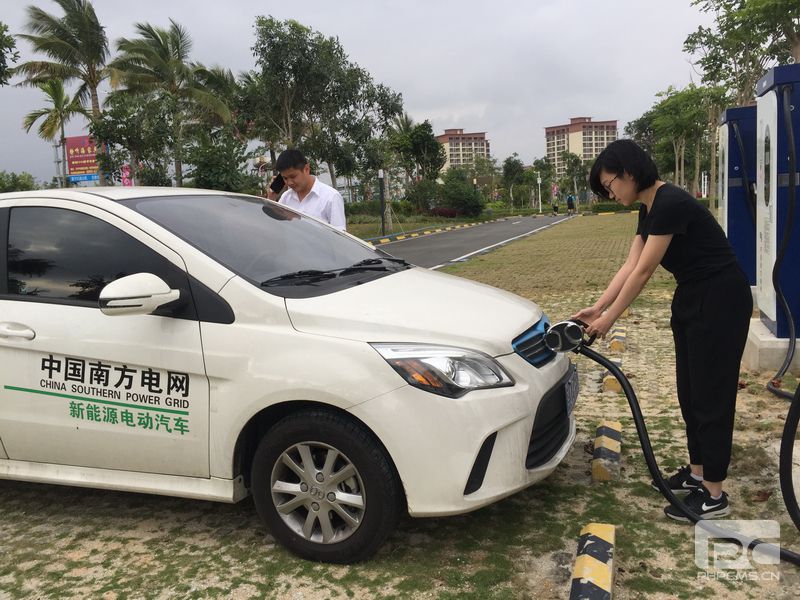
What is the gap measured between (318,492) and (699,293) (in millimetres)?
1889

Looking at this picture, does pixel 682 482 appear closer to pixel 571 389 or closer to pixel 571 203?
pixel 571 389

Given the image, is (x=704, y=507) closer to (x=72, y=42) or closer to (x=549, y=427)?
(x=549, y=427)

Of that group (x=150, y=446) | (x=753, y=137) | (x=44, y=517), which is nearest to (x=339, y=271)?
(x=150, y=446)

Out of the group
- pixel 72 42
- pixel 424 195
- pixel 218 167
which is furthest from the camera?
pixel 424 195

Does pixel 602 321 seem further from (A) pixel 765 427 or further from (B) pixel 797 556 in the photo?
(A) pixel 765 427

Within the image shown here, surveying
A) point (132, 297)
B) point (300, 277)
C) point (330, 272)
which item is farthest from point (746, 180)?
point (132, 297)

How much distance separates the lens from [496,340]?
117 inches

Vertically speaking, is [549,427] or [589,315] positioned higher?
[589,315]

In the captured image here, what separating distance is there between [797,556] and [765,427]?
5.47ft

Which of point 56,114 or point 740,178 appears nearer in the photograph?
point 740,178

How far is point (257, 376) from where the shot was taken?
2.89 metres

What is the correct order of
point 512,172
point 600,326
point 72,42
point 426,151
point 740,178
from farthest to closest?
point 512,172 < point 426,151 < point 72,42 < point 740,178 < point 600,326

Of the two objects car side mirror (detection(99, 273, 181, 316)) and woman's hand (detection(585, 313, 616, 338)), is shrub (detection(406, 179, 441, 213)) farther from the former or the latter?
car side mirror (detection(99, 273, 181, 316))

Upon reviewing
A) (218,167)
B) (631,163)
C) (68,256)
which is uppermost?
(218,167)
